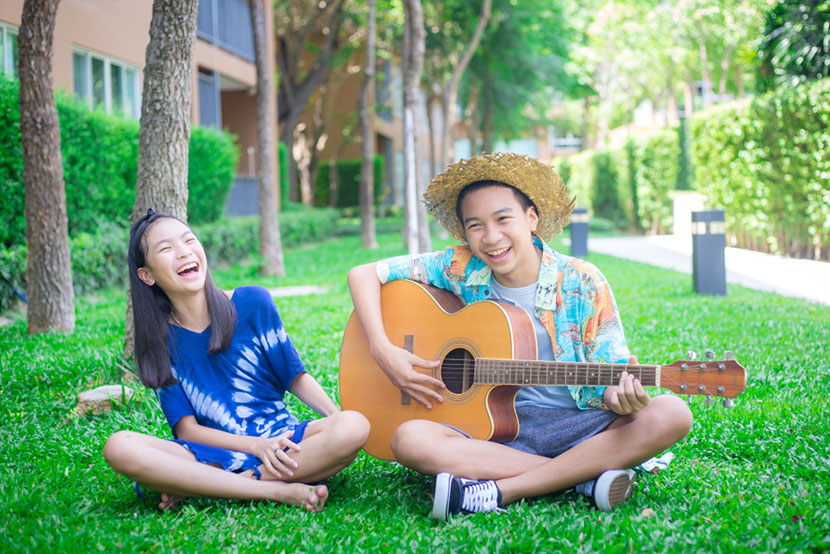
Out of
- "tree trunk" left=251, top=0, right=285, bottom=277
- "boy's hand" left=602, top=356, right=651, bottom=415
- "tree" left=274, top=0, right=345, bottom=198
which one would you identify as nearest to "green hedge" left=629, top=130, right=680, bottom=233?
"tree" left=274, top=0, right=345, bottom=198

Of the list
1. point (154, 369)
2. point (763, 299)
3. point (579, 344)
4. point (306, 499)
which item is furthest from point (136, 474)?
point (763, 299)

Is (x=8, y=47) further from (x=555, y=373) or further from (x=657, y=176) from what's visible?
(x=657, y=176)

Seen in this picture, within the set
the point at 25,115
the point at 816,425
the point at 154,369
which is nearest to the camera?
the point at 154,369

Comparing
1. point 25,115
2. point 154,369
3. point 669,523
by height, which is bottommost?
point 669,523

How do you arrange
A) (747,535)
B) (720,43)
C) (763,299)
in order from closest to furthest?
(747,535) → (763,299) → (720,43)

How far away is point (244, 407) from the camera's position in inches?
124

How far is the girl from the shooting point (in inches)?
114

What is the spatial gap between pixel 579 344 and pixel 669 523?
0.76 m

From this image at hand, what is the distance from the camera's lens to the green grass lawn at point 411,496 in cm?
258

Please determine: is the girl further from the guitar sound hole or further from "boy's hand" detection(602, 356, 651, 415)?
"boy's hand" detection(602, 356, 651, 415)

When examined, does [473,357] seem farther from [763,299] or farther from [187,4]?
[763,299]

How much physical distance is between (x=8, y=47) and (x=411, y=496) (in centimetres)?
821

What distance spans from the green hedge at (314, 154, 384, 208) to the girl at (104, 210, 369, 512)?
26.8 metres

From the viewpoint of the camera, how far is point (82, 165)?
9.20 m
